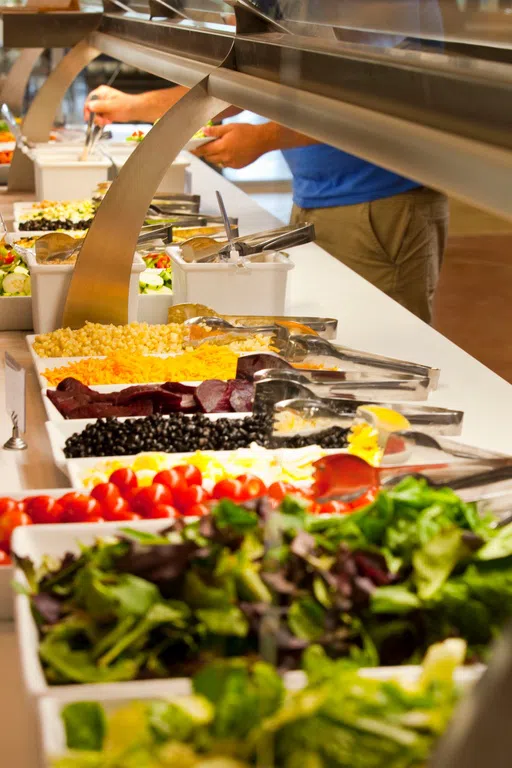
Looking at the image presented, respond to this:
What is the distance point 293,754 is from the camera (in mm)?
587

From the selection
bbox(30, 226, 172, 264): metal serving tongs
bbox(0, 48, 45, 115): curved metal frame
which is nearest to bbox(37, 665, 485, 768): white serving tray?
bbox(30, 226, 172, 264): metal serving tongs

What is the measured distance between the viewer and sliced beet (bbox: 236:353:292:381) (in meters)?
1.59

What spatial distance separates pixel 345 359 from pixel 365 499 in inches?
22.5

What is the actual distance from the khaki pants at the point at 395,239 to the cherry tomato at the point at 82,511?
6.23ft

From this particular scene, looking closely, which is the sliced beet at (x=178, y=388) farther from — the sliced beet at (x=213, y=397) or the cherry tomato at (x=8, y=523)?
the cherry tomato at (x=8, y=523)

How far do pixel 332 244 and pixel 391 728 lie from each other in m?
2.45

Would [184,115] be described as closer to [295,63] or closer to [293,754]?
[295,63]

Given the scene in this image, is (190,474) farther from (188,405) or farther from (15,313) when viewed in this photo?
(15,313)

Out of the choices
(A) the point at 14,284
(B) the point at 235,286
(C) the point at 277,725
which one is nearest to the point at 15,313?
(A) the point at 14,284

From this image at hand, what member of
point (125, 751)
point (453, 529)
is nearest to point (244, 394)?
point (453, 529)

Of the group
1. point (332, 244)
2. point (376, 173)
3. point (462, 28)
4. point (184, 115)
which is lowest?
point (332, 244)

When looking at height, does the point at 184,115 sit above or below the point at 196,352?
above

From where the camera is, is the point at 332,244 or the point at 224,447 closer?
the point at 224,447

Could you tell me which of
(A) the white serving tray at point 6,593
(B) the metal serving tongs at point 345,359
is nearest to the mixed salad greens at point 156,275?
(B) the metal serving tongs at point 345,359
